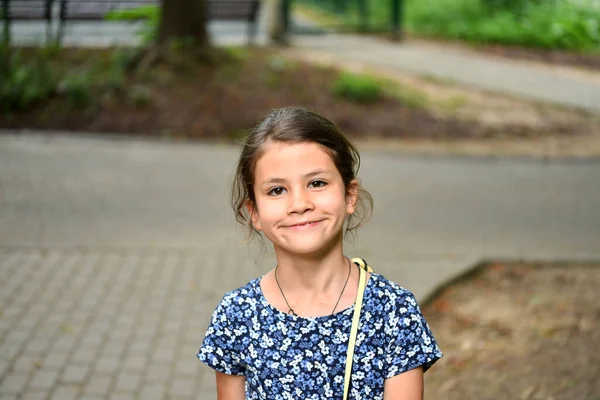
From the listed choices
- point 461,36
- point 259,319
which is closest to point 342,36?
point 461,36

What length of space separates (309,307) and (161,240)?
15.2ft

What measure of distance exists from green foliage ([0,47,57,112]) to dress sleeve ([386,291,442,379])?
968 cm

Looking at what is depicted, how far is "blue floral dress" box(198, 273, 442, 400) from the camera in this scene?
2314 mm

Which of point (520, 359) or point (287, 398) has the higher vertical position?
point (287, 398)

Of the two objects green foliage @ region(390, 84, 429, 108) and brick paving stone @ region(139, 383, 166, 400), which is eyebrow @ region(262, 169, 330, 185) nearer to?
brick paving stone @ region(139, 383, 166, 400)

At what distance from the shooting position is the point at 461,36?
20.1m

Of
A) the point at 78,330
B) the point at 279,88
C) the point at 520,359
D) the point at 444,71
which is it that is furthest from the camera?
the point at 444,71

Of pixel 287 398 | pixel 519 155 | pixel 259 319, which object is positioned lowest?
pixel 519 155

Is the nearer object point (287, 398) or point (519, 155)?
point (287, 398)

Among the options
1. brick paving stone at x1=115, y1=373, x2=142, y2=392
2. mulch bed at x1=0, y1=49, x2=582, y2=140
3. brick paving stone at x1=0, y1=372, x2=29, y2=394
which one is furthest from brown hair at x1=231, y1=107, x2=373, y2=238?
mulch bed at x1=0, y1=49, x2=582, y2=140

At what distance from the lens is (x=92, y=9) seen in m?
15.8

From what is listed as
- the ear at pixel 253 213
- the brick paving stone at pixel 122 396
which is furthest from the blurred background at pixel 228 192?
the ear at pixel 253 213

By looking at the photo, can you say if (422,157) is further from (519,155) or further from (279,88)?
(279,88)

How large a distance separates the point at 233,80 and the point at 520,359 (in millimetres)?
8347
